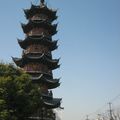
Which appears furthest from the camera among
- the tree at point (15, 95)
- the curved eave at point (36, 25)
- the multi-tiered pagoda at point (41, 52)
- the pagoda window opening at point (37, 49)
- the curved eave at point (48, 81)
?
the curved eave at point (36, 25)

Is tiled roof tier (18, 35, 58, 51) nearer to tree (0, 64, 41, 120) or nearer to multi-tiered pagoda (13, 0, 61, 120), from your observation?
multi-tiered pagoda (13, 0, 61, 120)

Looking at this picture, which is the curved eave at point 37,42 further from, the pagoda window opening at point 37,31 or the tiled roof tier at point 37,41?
the pagoda window opening at point 37,31

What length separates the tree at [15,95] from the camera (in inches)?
1062

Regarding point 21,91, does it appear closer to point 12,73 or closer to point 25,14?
point 12,73

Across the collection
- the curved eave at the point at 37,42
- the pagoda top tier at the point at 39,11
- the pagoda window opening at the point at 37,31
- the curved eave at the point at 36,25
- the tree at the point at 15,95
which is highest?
the pagoda top tier at the point at 39,11

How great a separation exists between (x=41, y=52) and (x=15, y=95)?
1694 cm

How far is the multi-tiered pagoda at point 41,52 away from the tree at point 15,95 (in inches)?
355

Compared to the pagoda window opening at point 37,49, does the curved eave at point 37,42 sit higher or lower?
higher

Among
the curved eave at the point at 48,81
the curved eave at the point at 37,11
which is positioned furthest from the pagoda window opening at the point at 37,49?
the curved eave at the point at 37,11

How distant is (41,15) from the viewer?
48281 millimetres

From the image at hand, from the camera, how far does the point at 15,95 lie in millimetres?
27938

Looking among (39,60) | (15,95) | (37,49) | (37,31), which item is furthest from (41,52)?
(15,95)

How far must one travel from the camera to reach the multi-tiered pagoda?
41.0 m

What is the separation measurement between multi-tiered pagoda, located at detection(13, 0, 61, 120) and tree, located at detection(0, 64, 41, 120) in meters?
9.02
